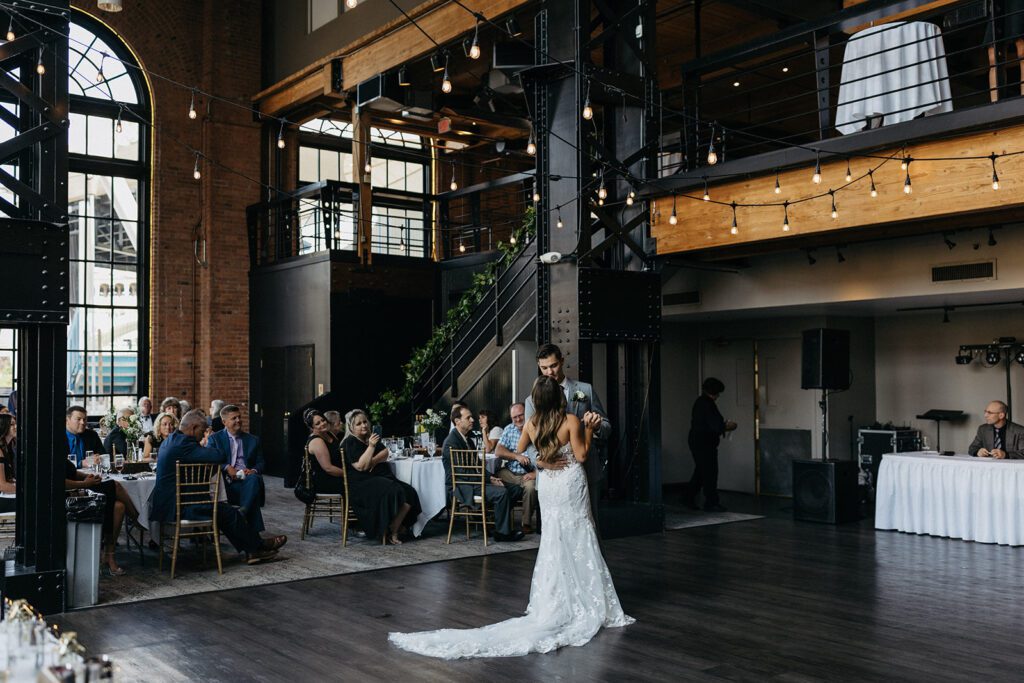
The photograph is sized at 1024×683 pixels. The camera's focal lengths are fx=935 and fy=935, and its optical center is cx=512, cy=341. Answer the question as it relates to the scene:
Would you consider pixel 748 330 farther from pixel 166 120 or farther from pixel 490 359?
pixel 166 120

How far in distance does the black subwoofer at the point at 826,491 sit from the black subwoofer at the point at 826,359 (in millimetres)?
910

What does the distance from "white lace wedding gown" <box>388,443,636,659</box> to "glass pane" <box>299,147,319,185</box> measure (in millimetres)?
11515

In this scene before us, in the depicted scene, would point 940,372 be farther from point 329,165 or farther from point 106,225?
point 106,225

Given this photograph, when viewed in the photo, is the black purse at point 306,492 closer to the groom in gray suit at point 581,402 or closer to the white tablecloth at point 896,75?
the groom in gray suit at point 581,402

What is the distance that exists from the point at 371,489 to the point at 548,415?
3548mm

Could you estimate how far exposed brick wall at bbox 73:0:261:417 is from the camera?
14781mm

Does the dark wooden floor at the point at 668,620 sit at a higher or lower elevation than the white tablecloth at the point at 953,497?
lower

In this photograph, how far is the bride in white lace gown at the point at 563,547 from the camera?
219 inches

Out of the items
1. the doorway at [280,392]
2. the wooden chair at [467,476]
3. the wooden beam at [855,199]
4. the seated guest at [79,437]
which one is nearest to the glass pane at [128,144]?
the doorway at [280,392]

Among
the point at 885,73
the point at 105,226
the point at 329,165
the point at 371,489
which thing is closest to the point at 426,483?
the point at 371,489

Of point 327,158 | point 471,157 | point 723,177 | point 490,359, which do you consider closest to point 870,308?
point 723,177

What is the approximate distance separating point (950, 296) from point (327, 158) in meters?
10.6

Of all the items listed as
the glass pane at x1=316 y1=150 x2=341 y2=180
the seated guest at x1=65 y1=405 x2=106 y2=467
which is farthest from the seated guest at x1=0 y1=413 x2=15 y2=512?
the glass pane at x1=316 y1=150 x2=341 y2=180

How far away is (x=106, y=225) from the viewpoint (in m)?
14.8
